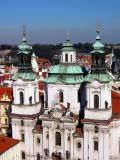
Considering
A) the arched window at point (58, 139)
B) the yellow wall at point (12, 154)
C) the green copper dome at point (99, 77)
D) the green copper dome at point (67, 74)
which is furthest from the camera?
the green copper dome at point (67, 74)

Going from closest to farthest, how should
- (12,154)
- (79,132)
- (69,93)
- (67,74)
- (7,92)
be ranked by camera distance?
(12,154) → (79,132) → (69,93) → (67,74) → (7,92)

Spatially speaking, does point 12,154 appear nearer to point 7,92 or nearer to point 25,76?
point 25,76

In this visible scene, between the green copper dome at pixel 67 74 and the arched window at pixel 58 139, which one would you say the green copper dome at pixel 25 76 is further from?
the arched window at pixel 58 139

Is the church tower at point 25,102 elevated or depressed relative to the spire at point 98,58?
depressed

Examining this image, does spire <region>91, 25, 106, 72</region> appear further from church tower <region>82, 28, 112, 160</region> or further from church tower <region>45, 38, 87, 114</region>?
church tower <region>45, 38, 87, 114</region>

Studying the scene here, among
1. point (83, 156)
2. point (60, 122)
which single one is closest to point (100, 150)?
point (83, 156)

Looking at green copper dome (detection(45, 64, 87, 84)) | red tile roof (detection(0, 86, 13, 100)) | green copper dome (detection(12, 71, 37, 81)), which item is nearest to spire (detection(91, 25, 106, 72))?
green copper dome (detection(45, 64, 87, 84))

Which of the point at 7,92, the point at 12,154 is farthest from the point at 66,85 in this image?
the point at 7,92

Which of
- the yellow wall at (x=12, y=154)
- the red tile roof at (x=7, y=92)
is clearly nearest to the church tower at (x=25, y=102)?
the yellow wall at (x=12, y=154)
